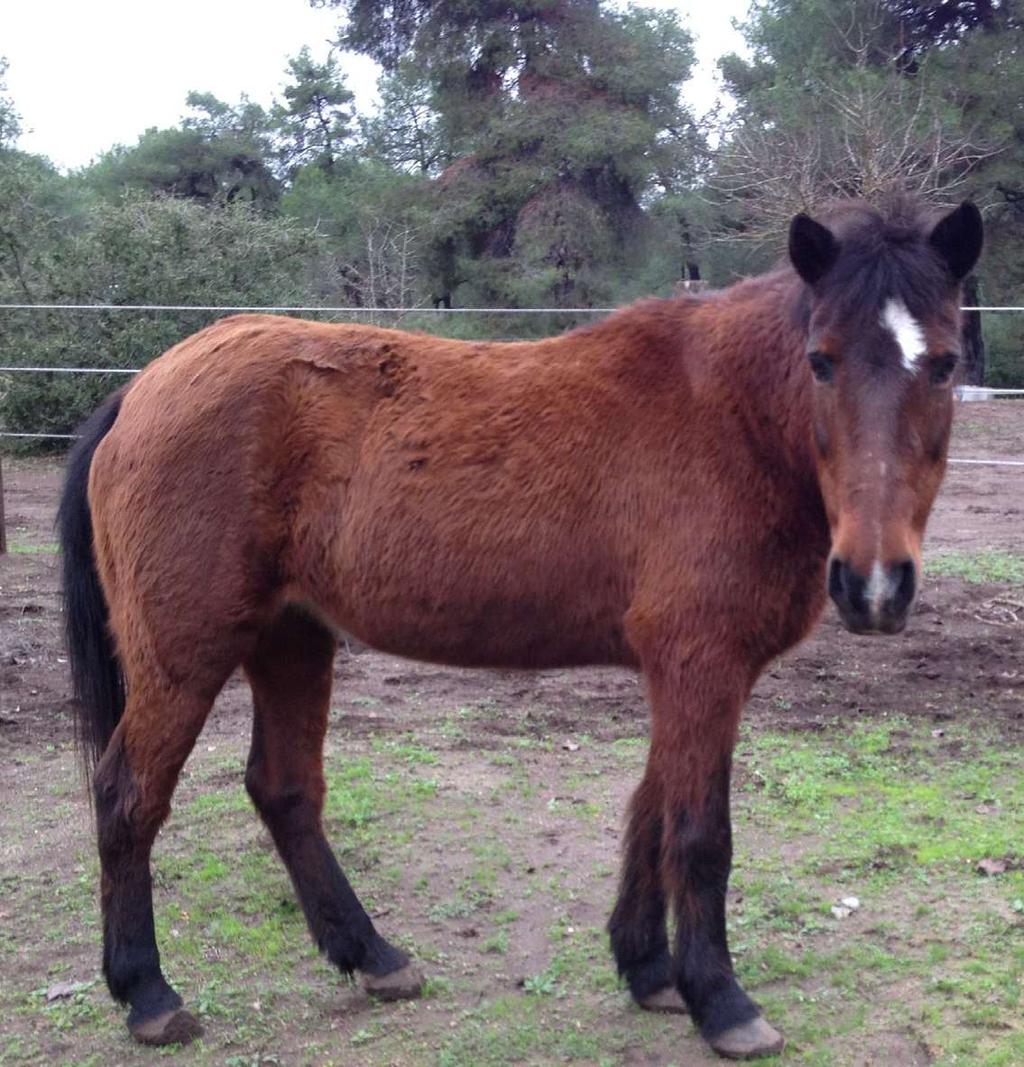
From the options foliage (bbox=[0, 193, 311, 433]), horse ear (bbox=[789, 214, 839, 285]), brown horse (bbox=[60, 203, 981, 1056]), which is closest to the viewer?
horse ear (bbox=[789, 214, 839, 285])

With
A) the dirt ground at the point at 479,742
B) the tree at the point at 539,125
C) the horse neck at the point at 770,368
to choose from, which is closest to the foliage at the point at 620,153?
the tree at the point at 539,125

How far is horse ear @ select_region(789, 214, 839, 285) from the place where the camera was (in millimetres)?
2818

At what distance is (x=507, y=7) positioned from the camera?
23844mm

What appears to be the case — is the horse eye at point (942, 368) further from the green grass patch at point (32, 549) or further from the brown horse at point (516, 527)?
the green grass patch at point (32, 549)

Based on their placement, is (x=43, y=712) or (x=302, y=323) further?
(x=43, y=712)

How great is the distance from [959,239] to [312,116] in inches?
1364

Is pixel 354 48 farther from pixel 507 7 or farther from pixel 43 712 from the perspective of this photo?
pixel 43 712

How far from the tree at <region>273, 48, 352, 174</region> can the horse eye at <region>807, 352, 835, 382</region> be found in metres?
33.0

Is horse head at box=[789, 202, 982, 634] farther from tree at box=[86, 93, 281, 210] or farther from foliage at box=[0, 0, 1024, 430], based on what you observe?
tree at box=[86, 93, 281, 210]

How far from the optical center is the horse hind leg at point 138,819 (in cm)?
334

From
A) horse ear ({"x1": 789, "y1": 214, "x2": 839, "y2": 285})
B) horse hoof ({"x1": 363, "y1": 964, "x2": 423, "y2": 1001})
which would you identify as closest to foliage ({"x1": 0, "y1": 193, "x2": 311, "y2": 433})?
horse hoof ({"x1": 363, "y1": 964, "x2": 423, "y2": 1001})

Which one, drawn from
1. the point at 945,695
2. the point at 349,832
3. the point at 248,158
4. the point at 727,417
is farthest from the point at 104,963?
the point at 248,158

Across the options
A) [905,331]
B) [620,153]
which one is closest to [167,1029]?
[905,331]

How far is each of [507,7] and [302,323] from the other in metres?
22.6
